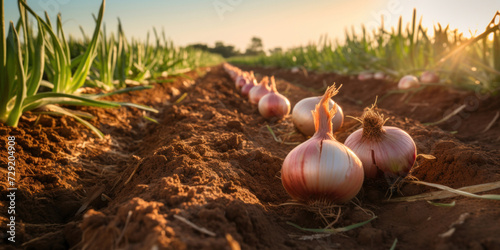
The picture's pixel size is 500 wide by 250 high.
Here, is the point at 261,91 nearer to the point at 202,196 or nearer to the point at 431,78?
the point at 431,78

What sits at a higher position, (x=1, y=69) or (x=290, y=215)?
(x=1, y=69)

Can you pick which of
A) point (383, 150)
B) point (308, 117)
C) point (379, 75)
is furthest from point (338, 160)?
point (379, 75)

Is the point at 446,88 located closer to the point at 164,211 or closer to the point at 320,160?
the point at 320,160

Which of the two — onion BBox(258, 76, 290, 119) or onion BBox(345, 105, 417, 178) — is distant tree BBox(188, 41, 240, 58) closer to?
onion BBox(258, 76, 290, 119)

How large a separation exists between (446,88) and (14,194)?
4.05 metres

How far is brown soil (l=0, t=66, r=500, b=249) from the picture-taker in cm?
94

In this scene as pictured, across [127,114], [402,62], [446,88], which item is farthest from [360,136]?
[402,62]

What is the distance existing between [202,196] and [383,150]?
0.79m

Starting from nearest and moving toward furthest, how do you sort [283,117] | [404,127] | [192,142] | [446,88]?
[192,142] → [404,127] → [283,117] → [446,88]

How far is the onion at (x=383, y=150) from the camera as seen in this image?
4.53 ft

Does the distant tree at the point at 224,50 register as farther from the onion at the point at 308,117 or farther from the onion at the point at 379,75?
the onion at the point at 308,117

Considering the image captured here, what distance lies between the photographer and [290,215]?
128cm

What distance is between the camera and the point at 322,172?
1.14 metres

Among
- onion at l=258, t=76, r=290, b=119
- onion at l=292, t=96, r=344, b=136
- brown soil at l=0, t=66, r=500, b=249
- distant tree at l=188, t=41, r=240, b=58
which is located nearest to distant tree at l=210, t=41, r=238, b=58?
distant tree at l=188, t=41, r=240, b=58
